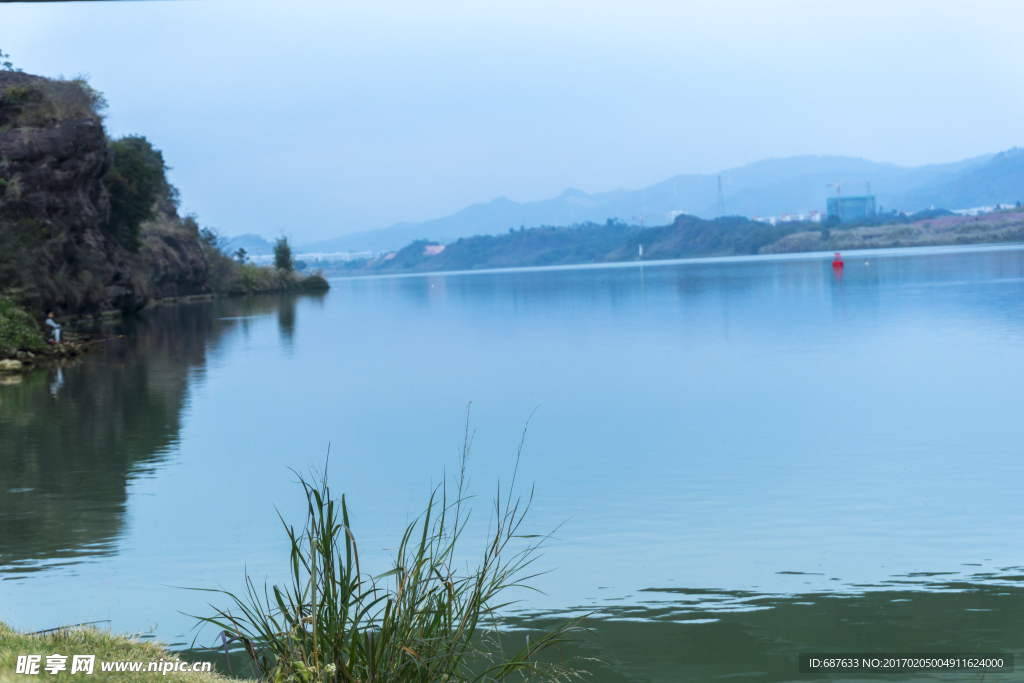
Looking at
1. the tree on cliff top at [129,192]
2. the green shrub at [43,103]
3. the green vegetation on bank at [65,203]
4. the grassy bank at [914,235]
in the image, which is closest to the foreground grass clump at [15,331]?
the green vegetation on bank at [65,203]

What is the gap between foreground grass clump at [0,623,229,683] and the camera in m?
3.79

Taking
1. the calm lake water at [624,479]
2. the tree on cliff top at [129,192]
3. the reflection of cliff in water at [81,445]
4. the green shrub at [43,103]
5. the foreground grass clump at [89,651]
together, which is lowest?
the calm lake water at [624,479]

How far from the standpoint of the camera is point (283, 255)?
8425 cm

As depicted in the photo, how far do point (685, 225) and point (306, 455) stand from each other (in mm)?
187537

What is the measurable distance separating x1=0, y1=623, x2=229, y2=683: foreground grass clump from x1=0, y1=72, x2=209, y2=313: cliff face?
24144 mm

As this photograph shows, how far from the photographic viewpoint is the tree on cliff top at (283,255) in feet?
273

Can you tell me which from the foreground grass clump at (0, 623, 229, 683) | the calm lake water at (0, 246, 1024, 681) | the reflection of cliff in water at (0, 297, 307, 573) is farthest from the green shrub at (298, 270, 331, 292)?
the foreground grass clump at (0, 623, 229, 683)

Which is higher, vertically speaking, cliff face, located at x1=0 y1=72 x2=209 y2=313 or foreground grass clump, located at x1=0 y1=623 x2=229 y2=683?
cliff face, located at x1=0 y1=72 x2=209 y2=313

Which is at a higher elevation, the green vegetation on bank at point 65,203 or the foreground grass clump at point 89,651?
the green vegetation on bank at point 65,203

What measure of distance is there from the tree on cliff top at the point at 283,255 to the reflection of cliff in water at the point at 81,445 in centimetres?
6083

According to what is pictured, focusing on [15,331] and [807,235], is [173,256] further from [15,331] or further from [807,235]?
[807,235]

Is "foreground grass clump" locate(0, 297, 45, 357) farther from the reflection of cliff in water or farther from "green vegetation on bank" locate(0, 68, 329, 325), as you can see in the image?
the reflection of cliff in water
